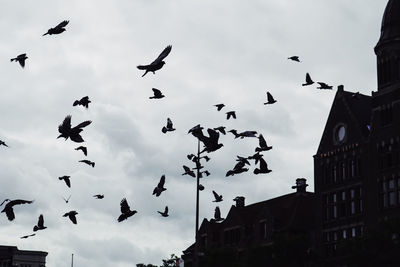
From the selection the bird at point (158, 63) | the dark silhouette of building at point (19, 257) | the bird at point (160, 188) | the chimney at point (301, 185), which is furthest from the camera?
the dark silhouette of building at point (19, 257)

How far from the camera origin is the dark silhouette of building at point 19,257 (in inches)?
7490

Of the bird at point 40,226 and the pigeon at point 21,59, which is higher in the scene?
the pigeon at point 21,59

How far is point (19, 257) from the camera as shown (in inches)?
7648

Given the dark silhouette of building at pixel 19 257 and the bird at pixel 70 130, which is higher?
the dark silhouette of building at pixel 19 257

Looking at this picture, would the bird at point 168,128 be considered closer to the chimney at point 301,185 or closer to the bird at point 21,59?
the bird at point 21,59

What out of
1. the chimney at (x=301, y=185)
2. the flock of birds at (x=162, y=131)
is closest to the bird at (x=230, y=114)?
the flock of birds at (x=162, y=131)

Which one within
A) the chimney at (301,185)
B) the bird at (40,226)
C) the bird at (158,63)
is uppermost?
the chimney at (301,185)

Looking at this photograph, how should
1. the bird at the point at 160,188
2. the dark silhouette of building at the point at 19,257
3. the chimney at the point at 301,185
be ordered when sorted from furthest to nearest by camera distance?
the dark silhouette of building at the point at 19,257 < the chimney at the point at 301,185 < the bird at the point at 160,188

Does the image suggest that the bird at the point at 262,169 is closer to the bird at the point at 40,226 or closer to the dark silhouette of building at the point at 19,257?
the bird at the point at 40,226

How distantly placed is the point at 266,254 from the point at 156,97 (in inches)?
1833

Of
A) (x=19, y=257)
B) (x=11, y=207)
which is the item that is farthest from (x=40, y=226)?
(x=19, y=257)

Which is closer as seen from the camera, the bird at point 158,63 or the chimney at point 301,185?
the bird at point 158,63

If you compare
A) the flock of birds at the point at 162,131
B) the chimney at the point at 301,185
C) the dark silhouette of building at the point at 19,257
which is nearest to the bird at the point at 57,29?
the flock of birds at the point at 162,131

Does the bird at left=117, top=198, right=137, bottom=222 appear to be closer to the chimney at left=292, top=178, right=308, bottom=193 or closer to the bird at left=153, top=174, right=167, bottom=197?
the bird at left=153, top=174, right=167, bottom=197
